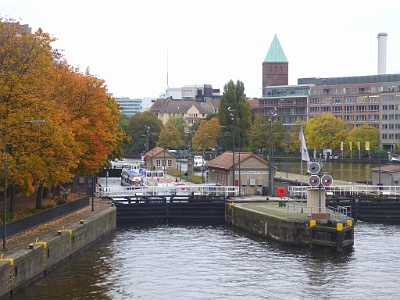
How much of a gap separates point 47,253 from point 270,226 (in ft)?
66.9

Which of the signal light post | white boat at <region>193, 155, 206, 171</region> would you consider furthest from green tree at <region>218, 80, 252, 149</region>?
the signal light post

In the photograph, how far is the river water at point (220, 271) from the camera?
136 feet

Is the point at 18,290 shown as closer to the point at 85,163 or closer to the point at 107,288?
the point at 107,288

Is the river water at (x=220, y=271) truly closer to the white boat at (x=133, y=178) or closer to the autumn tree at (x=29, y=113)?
the autumn tree at (x=29, y=113)

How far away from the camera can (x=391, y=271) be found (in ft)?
Answer: 154

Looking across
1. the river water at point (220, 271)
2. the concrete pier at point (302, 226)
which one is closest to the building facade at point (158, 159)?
the concrete pier at point (302, 226)

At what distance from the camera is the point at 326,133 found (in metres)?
186

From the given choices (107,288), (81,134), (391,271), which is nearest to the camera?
(107,288)

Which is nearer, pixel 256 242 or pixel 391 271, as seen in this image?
pixel 391 271

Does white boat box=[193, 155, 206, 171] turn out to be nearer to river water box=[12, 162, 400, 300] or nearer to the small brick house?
the small brick house

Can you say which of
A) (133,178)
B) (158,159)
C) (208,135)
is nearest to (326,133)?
(208,135)

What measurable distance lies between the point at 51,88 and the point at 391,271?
25171 millimetres

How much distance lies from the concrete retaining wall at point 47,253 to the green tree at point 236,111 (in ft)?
303

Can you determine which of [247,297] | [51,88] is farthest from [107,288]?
[51,88]
